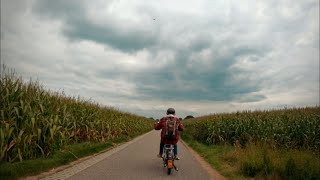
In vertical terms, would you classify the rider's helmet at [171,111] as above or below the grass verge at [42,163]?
above

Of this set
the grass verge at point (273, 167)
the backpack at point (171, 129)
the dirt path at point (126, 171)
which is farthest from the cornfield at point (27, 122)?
the grass verge at point (273, 167)

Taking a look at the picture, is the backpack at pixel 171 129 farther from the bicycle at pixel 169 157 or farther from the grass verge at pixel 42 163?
the grass verge at pixel 42 163

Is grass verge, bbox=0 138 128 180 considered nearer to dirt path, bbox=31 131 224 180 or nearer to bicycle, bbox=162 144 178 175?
dirt path, bbox=31 131 224 180

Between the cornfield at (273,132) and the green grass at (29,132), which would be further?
the cornfield at (273,132)

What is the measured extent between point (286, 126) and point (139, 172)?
11.0 m

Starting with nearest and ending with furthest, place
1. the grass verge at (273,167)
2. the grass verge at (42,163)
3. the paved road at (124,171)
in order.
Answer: the grass verge at (42,163) → the grass verge at (273,167) → the paved road at (124,171)

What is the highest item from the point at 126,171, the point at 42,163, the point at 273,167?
the point at 273,167

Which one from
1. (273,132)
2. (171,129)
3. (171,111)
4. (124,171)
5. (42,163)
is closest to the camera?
(42,163)

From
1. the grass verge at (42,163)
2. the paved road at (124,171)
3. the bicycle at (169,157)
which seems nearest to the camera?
the grass verge at (42,163)

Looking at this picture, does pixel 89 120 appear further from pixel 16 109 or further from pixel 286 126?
pixel 286 126

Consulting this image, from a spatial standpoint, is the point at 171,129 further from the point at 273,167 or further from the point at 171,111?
the point at 273,167

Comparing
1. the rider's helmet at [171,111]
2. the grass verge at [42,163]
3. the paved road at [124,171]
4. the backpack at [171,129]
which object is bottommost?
the paved road at [124,171]

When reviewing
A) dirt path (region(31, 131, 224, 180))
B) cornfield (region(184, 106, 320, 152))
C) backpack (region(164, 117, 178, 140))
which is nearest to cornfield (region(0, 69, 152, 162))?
dirt path (region(31, 131, 224, 180))

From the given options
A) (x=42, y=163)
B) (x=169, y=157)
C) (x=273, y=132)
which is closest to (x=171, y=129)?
(x=169, y=157)
